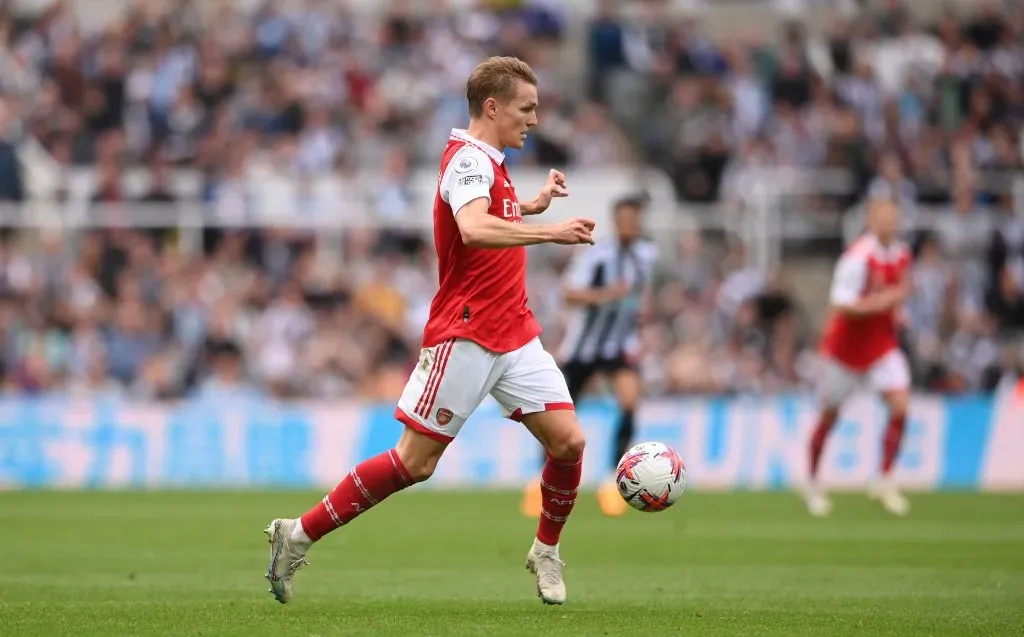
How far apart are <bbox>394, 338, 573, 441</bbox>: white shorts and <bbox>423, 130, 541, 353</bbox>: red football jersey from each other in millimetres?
64

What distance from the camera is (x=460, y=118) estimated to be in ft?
77.2

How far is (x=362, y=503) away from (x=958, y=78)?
18.5 metres

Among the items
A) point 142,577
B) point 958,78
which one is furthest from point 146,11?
point 142,577

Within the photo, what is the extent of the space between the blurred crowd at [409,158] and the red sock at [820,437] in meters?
4.76

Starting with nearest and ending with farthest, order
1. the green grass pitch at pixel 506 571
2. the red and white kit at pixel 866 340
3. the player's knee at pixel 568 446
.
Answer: the green grass pitch at pixel 506 571, the player's knee at pixel 568 446, the red and white kit at pixel 866 340

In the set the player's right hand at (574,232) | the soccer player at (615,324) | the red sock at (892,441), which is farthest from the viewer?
the red sock at (892,441)

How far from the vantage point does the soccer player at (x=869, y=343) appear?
15.5 meters

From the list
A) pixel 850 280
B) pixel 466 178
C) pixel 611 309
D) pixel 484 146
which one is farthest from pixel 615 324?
pixel 466 178

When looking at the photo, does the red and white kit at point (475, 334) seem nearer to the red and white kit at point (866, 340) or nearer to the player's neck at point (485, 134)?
the player's neck at point (485, 134)

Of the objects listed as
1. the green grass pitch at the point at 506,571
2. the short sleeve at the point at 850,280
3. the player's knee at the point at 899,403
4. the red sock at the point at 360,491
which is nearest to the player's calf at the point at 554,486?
the green grass pitch at the point at 506,571

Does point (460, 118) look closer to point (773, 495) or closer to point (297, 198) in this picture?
point (297, 198)

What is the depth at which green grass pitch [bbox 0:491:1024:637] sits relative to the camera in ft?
25.7

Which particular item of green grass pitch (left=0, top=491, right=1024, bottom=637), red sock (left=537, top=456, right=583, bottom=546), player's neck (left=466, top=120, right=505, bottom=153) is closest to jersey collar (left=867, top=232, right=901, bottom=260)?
green grass pitch (left=0, top=491, right=1024, bottom=637)

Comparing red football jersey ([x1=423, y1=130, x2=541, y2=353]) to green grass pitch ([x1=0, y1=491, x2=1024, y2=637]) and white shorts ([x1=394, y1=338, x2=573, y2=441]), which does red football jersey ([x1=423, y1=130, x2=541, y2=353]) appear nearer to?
white shorts ([x1=394, y1=338, x2=573, y2=441])
